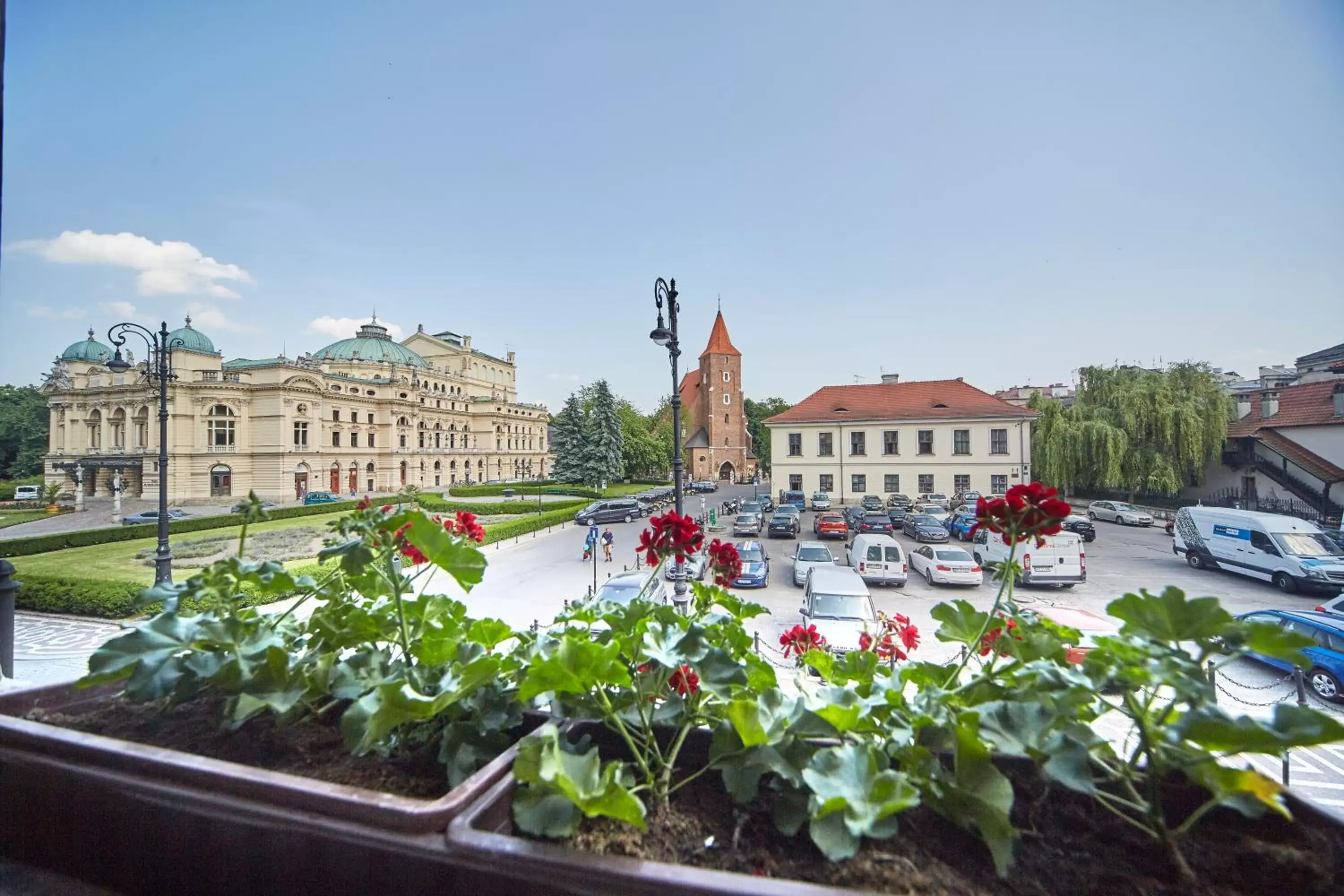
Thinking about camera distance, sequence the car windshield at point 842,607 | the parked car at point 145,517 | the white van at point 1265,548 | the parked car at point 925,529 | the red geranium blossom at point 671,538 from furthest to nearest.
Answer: the parked car at point 925,529 → the white van at point 1265,548 → the parked car at point 145,517 → the car windshield at point 842,607 → the red geranium blossom at point 671,538

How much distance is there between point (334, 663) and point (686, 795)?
2.98ft

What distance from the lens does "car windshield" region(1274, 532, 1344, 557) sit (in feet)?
30.2

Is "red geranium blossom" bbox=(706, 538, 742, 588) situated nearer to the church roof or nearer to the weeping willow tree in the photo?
the weeping willow tree

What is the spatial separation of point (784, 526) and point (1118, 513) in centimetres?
967

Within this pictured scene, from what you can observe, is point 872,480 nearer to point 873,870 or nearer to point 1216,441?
point 1216,441

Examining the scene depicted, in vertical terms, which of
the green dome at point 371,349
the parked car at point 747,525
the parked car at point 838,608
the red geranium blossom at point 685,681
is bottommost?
the parked car at point 747,525

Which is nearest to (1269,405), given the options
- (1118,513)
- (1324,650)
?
(1118,513)

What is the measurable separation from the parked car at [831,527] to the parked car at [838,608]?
9397mm

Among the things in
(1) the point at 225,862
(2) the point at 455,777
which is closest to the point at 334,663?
(1) the point at 225,862

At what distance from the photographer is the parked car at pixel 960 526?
52.8 ft

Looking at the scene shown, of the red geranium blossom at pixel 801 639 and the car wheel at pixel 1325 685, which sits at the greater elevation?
the red geranium blossom at pixel 801 639

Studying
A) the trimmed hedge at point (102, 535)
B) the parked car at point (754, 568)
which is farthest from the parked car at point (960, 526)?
the trimmed hedge at point (102, 535)

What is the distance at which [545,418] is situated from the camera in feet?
177

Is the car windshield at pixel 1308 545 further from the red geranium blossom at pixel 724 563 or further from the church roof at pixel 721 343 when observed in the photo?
the church roof at pixel 721 343
